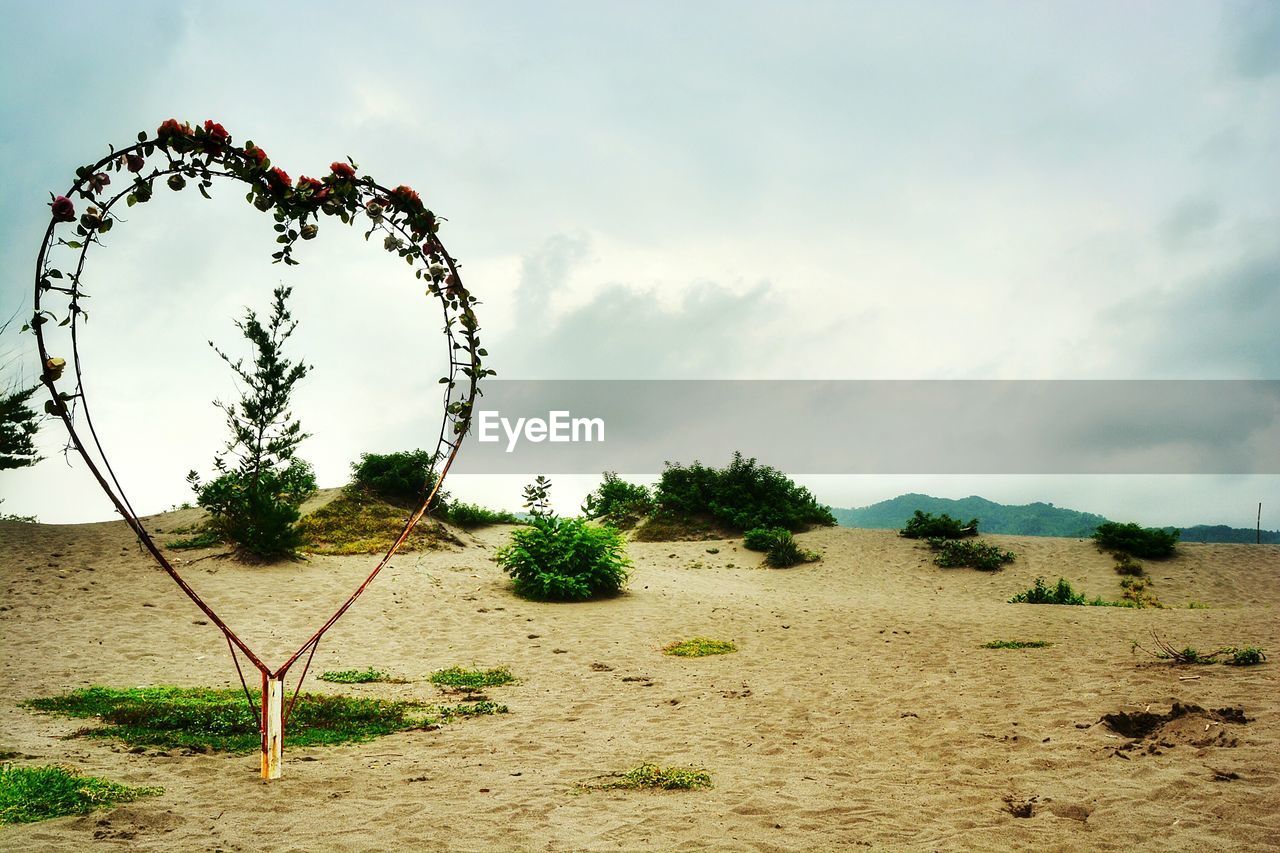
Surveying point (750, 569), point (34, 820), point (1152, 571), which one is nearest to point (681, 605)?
point (750, 569)

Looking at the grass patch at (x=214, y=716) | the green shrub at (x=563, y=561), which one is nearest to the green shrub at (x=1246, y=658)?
the grass patch at (x=214, y=716)

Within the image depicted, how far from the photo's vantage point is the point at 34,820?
4086mm

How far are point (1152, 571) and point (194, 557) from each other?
2194cm

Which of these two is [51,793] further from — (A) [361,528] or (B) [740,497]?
(B) [740,497]

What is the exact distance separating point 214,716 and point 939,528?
19.8 m

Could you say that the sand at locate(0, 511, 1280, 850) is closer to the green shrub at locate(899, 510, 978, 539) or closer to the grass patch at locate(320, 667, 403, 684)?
the grass patch at locate(320, 667, 403, 684)

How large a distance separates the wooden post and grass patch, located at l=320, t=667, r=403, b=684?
376cm

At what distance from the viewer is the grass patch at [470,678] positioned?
8.66 meters

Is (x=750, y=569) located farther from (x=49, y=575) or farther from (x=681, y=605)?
(x=49, y=575)

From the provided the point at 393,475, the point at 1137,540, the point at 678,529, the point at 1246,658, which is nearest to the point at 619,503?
the point at 678,529

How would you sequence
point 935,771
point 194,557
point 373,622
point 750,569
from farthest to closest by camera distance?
point 750,569 < point 194,557 < point 373,622 < point 935,771

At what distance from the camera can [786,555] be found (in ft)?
67.3

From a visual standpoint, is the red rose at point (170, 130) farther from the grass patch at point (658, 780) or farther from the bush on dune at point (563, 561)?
the bush on dune at point (563, 561)

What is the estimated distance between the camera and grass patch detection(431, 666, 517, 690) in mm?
8656
